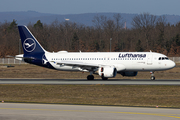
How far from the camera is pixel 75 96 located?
26406mm

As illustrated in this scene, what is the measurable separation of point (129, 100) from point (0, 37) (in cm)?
13083

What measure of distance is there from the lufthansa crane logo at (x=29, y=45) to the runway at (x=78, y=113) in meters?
28.9

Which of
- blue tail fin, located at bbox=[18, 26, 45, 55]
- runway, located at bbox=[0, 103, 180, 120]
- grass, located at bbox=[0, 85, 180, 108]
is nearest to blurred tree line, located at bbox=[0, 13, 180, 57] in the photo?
blue tail fin, located at bbox=[18, 26, 45, 55]

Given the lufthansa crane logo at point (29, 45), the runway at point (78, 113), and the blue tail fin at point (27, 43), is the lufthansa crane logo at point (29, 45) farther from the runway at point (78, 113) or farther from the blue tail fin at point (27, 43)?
the runway at point (78, 113)

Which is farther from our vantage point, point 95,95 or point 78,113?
point 95,95

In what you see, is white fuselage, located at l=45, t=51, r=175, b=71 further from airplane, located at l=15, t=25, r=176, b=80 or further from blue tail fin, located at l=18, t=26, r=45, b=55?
blue tail fin, located at l=18, t=26, r=45, b=55

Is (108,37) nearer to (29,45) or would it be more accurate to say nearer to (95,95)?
(29,45)

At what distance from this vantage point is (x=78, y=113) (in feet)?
54.9

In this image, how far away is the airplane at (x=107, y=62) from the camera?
42031 millimetres

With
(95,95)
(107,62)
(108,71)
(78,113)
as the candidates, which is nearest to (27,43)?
(107,62)

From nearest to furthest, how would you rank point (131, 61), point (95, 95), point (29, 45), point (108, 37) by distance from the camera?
point (95, 95) < point (131, 61) < point (29, 45) < point (108, 37)

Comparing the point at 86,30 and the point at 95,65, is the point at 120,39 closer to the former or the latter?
the point at 86,30

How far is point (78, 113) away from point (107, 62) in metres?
27.0

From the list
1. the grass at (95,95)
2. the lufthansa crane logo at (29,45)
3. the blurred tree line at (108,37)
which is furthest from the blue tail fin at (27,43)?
the blurred tree line at (108,37)
